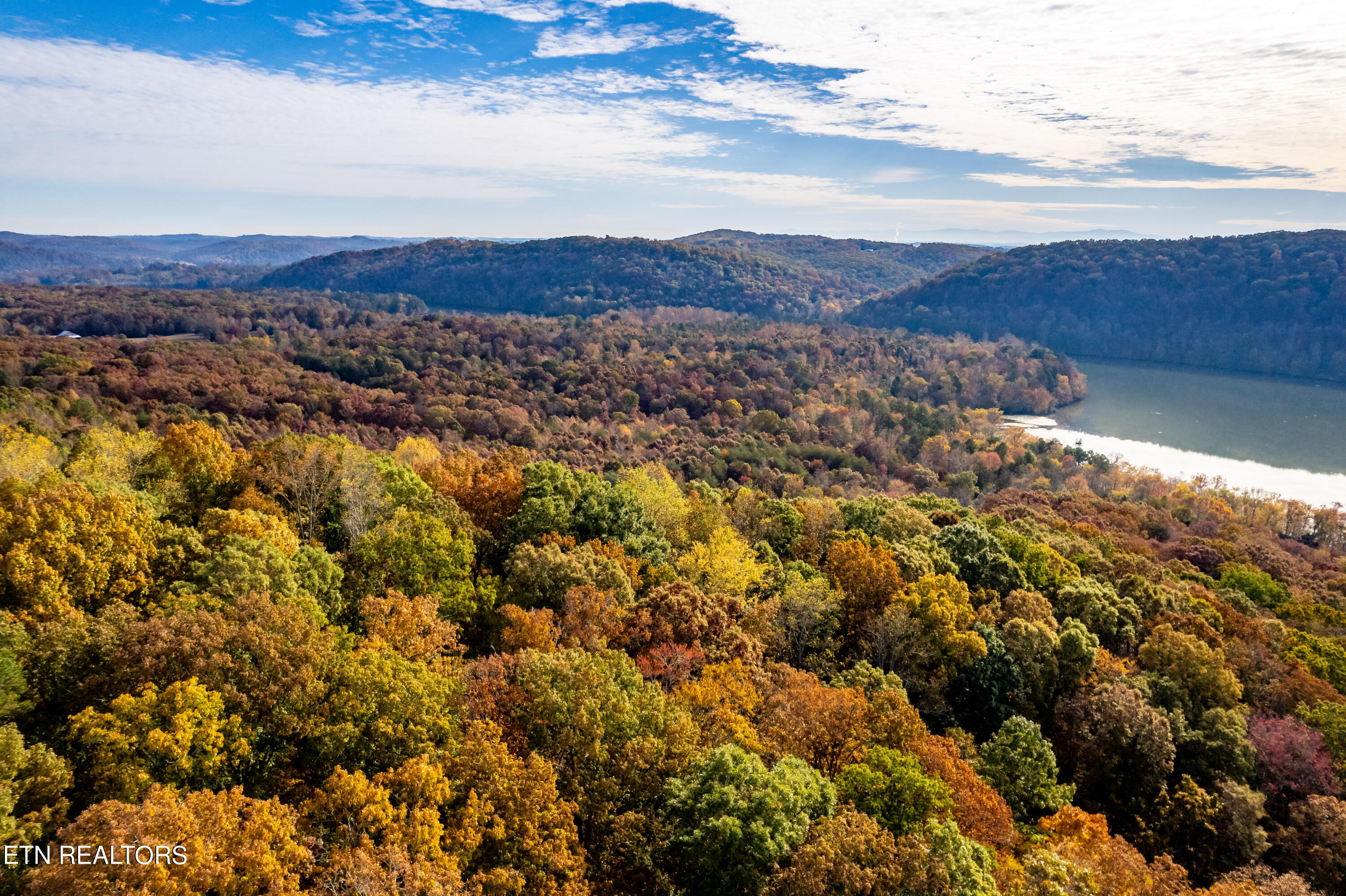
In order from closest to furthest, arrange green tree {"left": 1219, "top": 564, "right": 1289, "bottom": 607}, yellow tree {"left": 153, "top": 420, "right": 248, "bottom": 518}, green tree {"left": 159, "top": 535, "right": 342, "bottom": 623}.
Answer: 1. green tree {"left": 159, "top": 535, "right": 342, "bottom": 623}
2. yellow tree {"left": 153, "top": 420, "right": 248, "bottom": 518}
3. green tree {"left": 1219, "top": 564, "right": 1289, "bottom": 607}

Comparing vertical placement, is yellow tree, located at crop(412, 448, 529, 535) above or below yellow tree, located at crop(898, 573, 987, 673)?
above

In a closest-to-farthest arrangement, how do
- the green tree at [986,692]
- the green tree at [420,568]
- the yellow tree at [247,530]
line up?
the yellow tree at [247,530], the green tree at [420,568], the green tree at [986,692]

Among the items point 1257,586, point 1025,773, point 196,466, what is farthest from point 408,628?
point 1257,586

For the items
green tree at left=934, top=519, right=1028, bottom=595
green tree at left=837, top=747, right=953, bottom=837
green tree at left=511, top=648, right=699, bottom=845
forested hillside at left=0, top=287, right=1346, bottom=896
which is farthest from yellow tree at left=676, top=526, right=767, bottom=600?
green tree at left=837, top=747, right=953, bottom=837

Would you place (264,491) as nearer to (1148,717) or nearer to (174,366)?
(1148,717)

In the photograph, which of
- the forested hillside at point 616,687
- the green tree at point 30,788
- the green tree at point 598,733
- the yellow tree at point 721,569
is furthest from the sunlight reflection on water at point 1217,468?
the green tree at point 30,788

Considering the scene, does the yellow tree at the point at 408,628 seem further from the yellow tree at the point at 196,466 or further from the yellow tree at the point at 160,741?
the yellow tree at the point at 196,466

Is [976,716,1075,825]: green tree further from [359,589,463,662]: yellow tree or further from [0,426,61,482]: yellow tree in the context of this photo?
[0,426,61,482]: yellow tree
